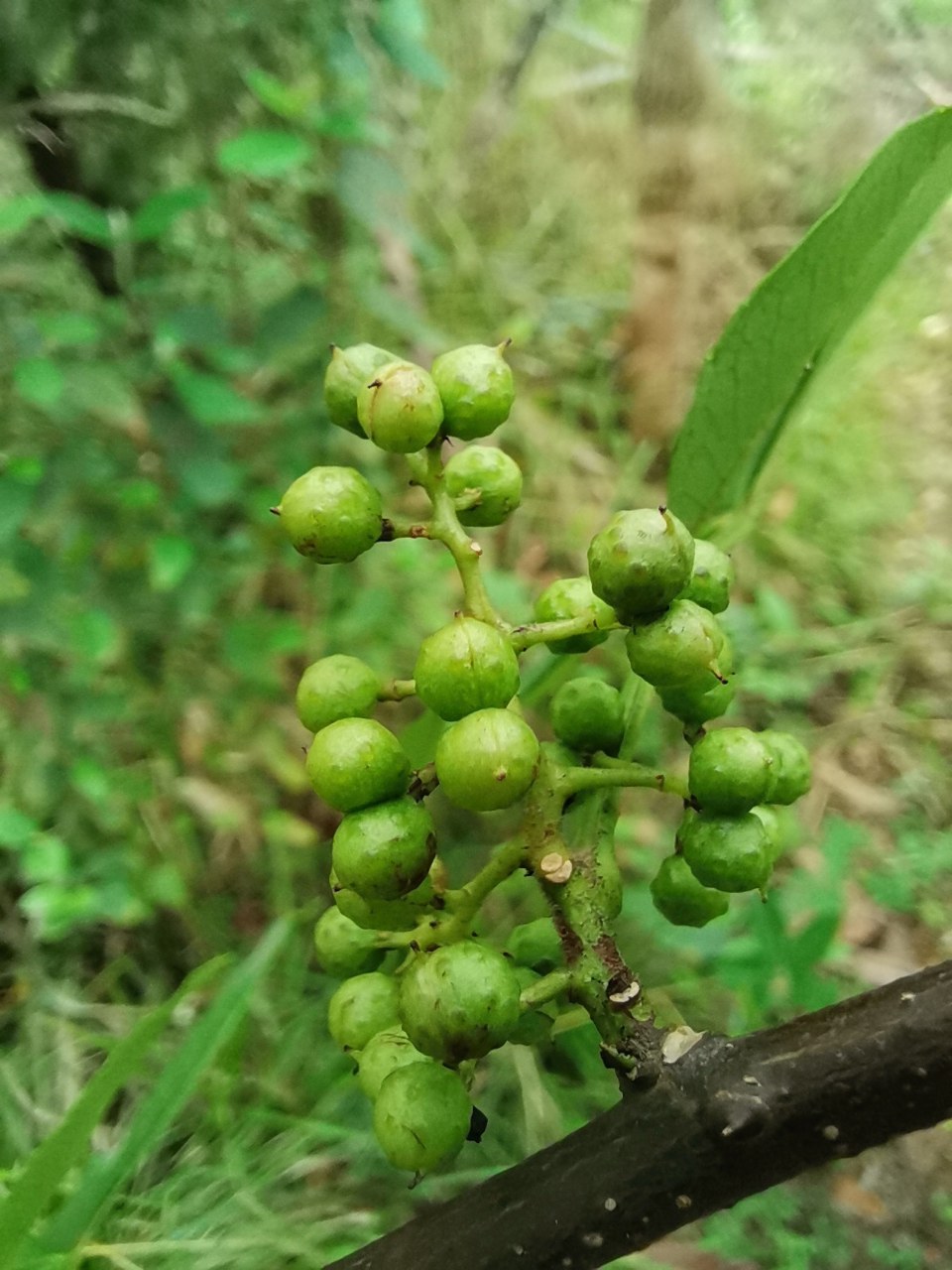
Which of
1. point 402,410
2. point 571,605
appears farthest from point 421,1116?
point 402,410

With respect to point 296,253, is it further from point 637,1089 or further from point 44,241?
point 637,1089

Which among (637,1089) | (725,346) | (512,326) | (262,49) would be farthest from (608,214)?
(637,1089)

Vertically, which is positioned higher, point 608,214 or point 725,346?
point 725,346

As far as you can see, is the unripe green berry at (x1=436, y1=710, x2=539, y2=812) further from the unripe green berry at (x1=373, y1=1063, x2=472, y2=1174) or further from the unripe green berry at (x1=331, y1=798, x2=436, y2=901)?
the unripe green berry at (x1=373, y1=1063, x2=472, y2=1174)

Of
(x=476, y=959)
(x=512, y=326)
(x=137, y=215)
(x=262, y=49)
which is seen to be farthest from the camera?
(x=512, y=326)

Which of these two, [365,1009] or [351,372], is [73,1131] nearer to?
[365,1009]

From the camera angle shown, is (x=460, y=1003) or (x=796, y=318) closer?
(x=460, y=1003)

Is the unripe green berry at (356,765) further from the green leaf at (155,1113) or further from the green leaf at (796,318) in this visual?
the green leaf at (796,318)
